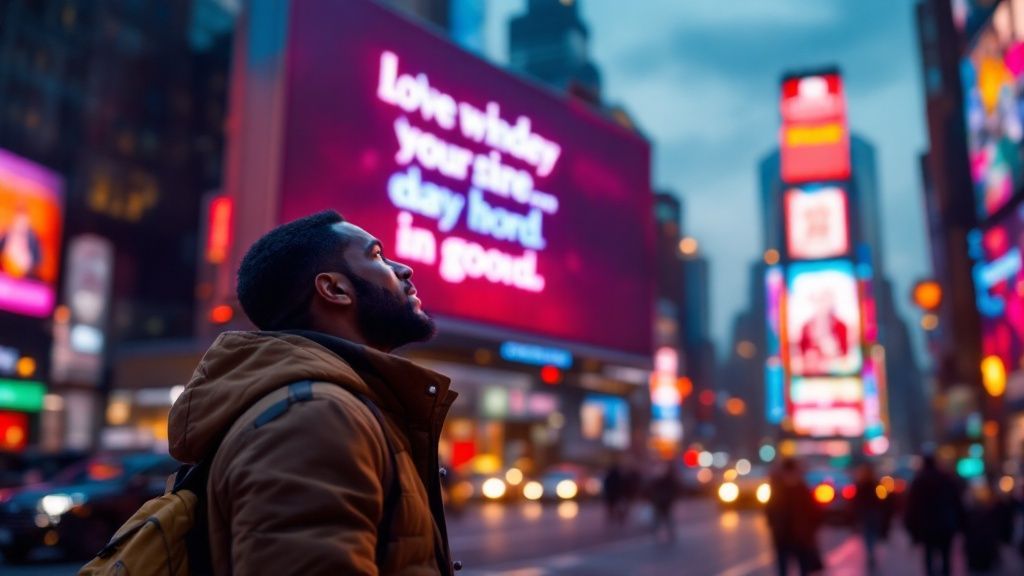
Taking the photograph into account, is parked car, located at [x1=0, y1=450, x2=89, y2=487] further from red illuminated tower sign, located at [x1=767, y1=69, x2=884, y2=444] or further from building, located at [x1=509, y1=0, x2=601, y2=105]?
red illuminated tower sign, located at [x1=767, y1=69, x2=884, y2=444]

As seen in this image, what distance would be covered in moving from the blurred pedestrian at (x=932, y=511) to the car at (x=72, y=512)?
409 inches

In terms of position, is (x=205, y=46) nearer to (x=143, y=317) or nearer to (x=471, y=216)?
(x=143, y=317)

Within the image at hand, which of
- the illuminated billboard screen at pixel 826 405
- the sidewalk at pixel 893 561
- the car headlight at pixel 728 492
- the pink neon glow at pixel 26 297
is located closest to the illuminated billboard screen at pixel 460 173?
the car headlight at pixel 728 492

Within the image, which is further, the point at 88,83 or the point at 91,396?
the point at 88,83

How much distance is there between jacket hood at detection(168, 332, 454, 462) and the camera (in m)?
1.92

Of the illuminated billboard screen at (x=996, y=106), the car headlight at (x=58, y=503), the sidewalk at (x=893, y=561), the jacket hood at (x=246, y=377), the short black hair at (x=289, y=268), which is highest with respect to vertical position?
the illuminated billboard screen at (x=996, y=106)

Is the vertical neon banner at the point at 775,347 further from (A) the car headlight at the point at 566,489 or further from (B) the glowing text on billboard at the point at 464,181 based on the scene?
(B) the glowing text on billboard at the point at 464,181

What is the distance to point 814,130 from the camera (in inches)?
2544

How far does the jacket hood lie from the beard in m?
0.18

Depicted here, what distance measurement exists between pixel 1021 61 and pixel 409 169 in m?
24.3

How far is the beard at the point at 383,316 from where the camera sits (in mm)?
2287

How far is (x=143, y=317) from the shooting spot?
56438 mm

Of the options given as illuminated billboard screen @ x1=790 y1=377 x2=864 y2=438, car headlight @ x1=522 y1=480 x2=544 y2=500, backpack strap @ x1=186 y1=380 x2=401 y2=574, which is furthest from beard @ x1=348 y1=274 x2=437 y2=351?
illuminated billboard screen @ x1=790 y1=377 x2=864 y2=438

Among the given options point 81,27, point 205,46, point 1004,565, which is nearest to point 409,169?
point 1004,565
